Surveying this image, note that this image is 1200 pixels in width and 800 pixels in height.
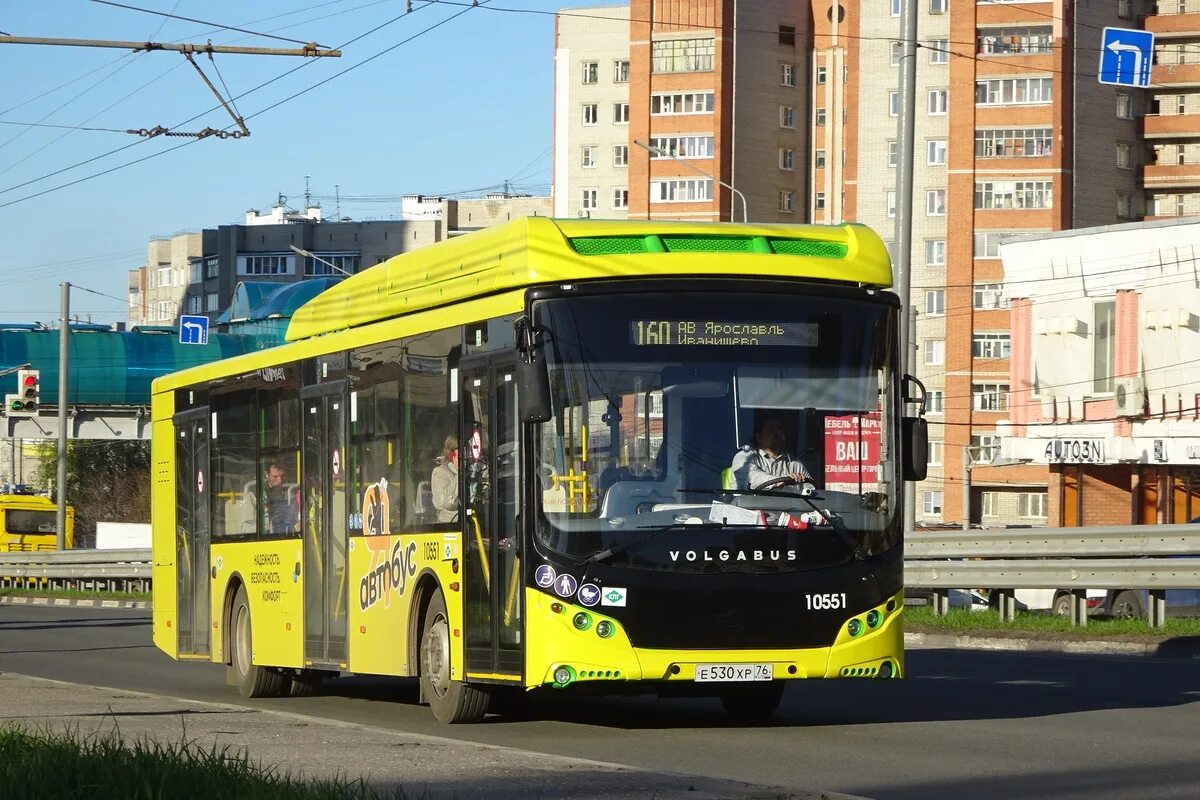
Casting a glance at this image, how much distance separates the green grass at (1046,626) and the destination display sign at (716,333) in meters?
9.06

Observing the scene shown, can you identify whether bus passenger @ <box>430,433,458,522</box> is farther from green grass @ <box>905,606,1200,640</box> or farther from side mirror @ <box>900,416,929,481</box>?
green grass @ <box>905,606,1200,640</box>

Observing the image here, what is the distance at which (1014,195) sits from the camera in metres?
84.5

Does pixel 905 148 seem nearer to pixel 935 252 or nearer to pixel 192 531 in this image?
pixel 192 531

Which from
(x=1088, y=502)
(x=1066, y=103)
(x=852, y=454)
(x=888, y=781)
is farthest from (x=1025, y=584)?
(x=1066, y=103)

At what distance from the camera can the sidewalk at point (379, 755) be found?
353 inches

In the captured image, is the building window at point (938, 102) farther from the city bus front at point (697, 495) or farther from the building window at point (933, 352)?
the city bus front at point (697, 495)

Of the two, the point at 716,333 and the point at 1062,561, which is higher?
the point at 716,333

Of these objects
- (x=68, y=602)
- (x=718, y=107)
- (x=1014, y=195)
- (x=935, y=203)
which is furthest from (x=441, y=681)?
(x=718, y=107)

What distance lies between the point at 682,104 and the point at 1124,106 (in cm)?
2038

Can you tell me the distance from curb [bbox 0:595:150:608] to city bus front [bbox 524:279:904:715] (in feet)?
112

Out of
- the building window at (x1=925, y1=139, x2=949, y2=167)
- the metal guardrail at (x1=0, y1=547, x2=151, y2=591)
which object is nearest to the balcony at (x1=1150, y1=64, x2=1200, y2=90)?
the building window at (x1=925, y1=139, x2=949, y2=167)

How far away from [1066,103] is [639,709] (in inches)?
2809

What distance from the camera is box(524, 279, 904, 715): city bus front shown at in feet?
41.4

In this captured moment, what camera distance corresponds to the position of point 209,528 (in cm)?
1988
